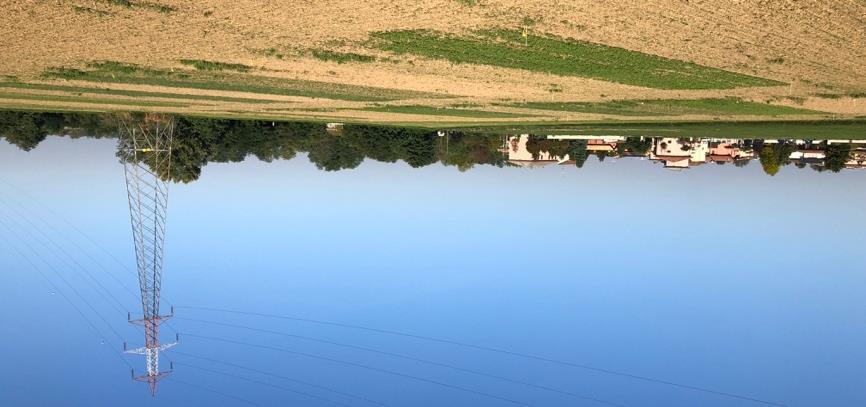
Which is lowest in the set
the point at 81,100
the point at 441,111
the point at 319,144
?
the point at 319,144

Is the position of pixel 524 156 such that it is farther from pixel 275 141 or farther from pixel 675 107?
pixel 675 107

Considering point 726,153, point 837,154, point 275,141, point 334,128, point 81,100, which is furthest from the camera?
point 726,153

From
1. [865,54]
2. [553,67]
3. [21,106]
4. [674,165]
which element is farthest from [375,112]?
[674,165]

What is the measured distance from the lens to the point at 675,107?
82.6 ft

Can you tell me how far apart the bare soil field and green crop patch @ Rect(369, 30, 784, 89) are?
0.28ft

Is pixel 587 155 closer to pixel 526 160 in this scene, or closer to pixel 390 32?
pixel 526 160

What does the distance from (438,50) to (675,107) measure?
31.6ft

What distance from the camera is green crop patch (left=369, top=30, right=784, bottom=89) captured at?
19.1m

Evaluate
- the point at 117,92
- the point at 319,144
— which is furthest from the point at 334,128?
the point at 117,92

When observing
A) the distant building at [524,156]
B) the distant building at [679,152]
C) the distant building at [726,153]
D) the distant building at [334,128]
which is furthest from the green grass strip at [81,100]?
the distant building at [726,153]

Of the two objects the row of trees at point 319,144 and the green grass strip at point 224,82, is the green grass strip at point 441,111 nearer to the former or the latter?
the green grass strip at point 224,82

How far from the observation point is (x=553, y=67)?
21250 mm

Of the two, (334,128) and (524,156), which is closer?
(334,128)

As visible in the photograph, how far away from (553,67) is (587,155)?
25127 millimetres
